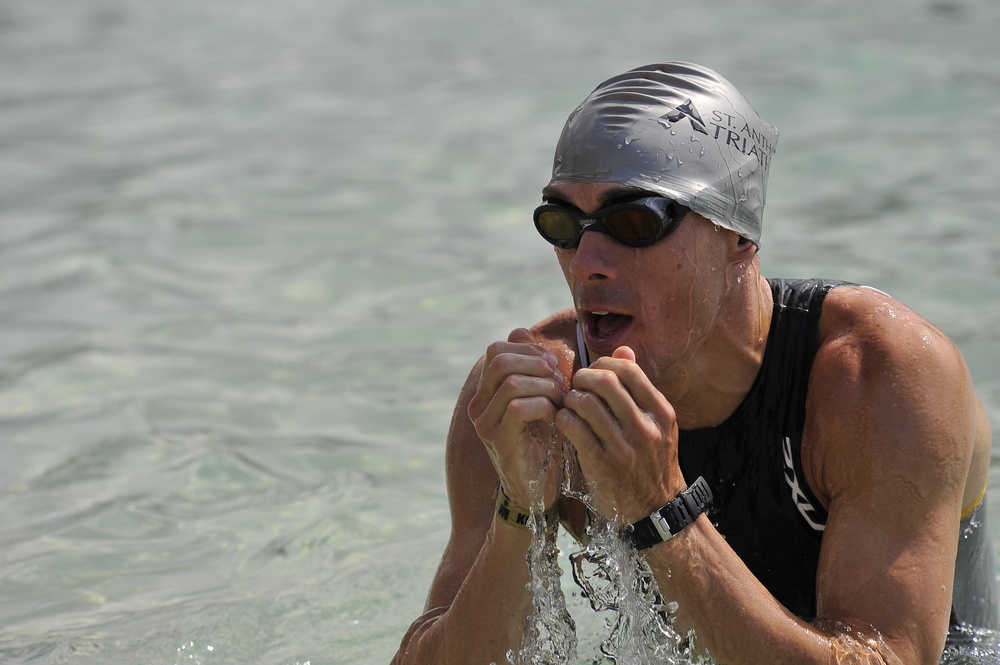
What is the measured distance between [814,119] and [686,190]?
23.8 feet

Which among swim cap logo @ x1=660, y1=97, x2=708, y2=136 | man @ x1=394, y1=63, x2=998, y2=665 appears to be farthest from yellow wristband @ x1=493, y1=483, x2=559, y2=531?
swim cap logo @ x1=660, y1=97, x2=708, y2=136

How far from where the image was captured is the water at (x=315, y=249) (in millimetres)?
4734

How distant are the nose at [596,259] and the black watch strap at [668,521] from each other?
536mm

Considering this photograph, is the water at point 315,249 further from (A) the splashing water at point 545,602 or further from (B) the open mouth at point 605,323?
(B) the open mouth at point 605,323

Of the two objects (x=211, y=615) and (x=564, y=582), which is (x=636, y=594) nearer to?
(x=564, y=582)

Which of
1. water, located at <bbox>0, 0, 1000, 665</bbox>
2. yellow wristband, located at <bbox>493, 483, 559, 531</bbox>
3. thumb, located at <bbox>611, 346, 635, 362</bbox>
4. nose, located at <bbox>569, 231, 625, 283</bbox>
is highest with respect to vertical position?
nose, located at <bbox>569, 231, 625, 283</bbox>

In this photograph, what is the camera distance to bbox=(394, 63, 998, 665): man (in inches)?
109

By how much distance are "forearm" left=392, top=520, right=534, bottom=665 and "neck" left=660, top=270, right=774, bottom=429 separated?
591 millimetres

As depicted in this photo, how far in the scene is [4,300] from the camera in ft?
24.1

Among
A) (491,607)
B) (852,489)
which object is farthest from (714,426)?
(491,607)

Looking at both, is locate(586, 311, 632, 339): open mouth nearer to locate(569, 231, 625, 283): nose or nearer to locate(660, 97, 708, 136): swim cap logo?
locate(569, 231, 625, 283): nose

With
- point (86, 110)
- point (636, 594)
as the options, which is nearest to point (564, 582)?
point (636, 594)

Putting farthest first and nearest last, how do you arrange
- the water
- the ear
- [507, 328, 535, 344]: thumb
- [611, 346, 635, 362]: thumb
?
the water, the ear, [507, 328, 535, 344]: thumb, [611, 346, 635, 362]: thumb

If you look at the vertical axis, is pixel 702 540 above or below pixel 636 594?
above
